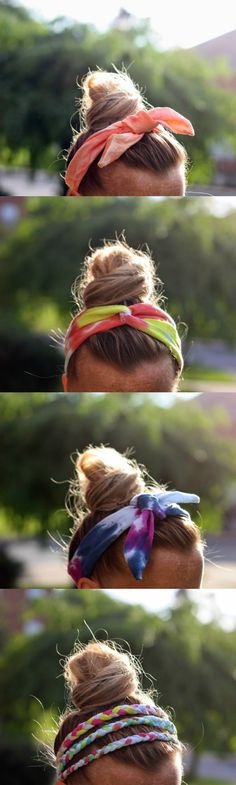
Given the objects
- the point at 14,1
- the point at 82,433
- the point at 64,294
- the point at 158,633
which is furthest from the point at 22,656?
the point at 14,1

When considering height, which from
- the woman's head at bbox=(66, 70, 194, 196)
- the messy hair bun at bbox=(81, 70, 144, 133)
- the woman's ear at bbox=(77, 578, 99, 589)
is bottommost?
the woman's ear at bbox=(77, 578, 99, 589)

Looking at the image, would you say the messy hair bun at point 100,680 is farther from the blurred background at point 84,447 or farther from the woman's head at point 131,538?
the blurred background at point 84,447

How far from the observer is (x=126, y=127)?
1.30 m

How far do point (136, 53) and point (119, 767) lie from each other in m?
2.48

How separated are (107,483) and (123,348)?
0.13 metres

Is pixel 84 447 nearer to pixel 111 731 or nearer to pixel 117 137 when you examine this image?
pixel 117 137

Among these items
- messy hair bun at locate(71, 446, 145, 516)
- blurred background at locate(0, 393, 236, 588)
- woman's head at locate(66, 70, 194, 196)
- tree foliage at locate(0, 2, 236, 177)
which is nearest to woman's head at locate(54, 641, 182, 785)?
messy hair bun at locate(71, 446, 145, 516)

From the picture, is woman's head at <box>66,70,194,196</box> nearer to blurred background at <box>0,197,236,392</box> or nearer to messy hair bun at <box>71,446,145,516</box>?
messy hair bun at <box>71,446,145,516</box>

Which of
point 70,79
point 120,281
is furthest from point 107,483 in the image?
point 70,79

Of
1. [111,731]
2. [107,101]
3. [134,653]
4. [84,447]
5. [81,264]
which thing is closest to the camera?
[111,731]

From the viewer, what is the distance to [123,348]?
126 centimetres

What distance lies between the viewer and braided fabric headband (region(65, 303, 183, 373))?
1262mm

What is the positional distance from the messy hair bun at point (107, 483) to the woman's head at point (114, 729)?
0.53 ft

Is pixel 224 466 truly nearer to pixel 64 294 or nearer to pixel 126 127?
pixel 64 294
